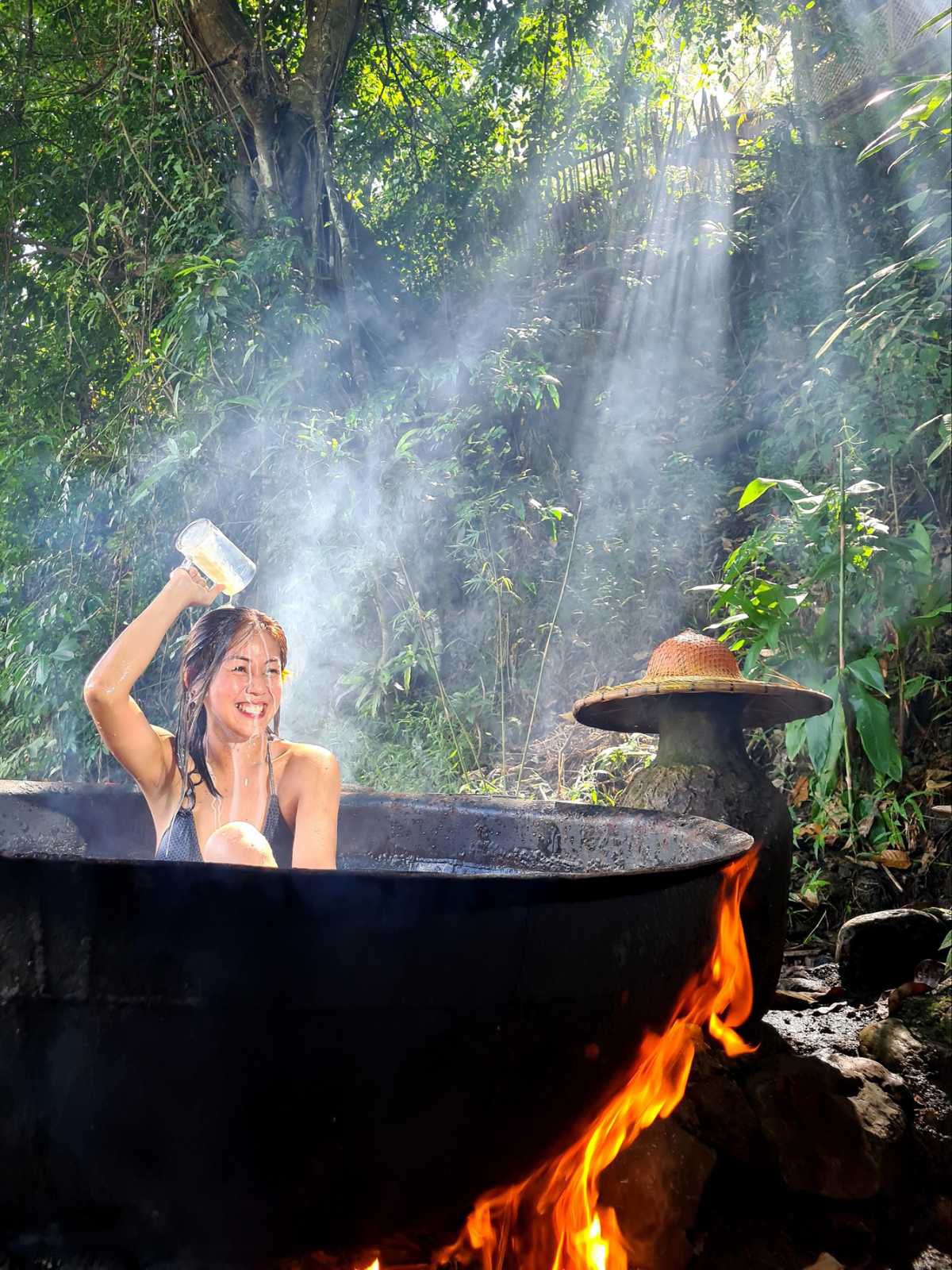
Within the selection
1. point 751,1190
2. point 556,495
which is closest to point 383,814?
point 751,1190

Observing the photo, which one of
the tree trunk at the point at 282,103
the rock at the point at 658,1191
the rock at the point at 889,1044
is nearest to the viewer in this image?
the rock at the point at 658,1191

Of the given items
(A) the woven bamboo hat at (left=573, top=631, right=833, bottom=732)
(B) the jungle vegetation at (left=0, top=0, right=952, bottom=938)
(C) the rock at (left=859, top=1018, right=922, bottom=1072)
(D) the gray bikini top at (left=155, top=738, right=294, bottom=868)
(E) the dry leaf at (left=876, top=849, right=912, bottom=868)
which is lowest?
(C) the rock at (left=859, top=1018, right=922, bottom=1072)

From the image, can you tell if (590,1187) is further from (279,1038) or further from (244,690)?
(244,690)

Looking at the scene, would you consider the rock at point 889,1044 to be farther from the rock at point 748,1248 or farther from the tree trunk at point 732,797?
the rock at point 748,1248

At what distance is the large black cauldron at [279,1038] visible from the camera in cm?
131

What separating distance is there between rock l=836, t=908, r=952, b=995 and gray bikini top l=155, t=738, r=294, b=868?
6.27 feet

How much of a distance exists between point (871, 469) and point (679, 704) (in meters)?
2.82

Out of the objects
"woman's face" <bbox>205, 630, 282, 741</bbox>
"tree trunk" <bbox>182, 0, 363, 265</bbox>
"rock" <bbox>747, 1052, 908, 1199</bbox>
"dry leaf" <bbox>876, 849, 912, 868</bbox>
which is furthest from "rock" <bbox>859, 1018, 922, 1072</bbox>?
"tree trunk" <bbox>182, 0, 363, 265</bbox>

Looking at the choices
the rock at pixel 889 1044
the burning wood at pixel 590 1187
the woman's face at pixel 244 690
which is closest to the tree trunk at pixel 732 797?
the rock at pixel 889 1044

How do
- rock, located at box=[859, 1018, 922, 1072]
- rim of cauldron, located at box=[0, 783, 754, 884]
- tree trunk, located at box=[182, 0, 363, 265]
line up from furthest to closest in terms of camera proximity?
1. tree trunk, located at box=[182, 0, 363, 265]
2. rock, located at box=[859, 1018, 922, 1072]
3. rim of cauldron, located at box=[0, 783, 754, 884]

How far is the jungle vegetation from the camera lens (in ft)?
17.9

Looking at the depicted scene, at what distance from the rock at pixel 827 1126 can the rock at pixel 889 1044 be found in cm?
A: 23

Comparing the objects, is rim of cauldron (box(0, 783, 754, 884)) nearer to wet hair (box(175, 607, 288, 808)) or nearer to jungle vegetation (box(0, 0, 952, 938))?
wet hair (box(175, 607, 288, 808))

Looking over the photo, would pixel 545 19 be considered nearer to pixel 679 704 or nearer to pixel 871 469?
pixel 871 469
